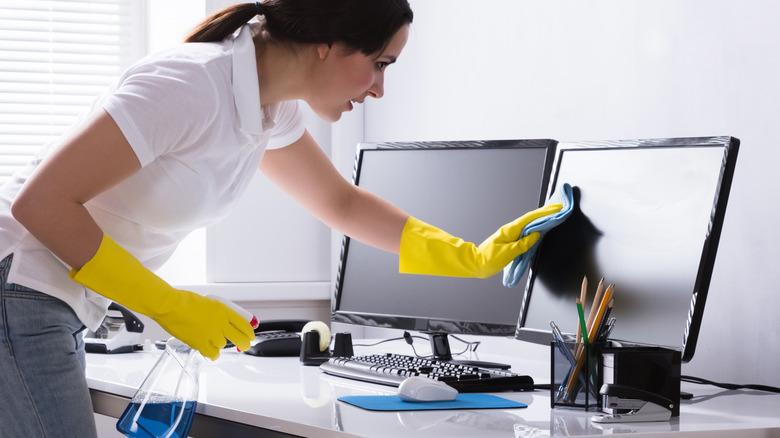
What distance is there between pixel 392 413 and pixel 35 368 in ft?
1.55

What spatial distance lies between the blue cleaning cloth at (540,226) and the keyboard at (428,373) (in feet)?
0.58

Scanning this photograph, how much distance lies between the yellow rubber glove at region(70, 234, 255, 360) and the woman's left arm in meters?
0.47

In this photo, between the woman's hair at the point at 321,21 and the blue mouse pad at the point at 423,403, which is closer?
the blue mouse pad at the point at 423,403

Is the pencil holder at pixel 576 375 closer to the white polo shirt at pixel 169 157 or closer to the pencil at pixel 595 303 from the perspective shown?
the pencil at pixel 595 303

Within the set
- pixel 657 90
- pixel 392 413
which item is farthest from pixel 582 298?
pixel 657 90

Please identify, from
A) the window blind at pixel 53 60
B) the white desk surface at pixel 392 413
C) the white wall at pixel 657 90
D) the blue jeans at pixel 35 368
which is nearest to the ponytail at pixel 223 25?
the blue jeans at pixel 35 368

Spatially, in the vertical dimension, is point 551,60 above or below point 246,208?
above

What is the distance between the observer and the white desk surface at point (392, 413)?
98cm

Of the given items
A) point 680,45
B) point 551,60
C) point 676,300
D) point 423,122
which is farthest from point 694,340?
point 423,122

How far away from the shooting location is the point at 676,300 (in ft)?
3.88

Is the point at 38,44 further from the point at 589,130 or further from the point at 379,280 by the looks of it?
the point at 589,130

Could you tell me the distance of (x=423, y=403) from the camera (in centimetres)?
115

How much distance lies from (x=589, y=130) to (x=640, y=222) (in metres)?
0.53

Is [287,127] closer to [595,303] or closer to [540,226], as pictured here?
[540,226]
